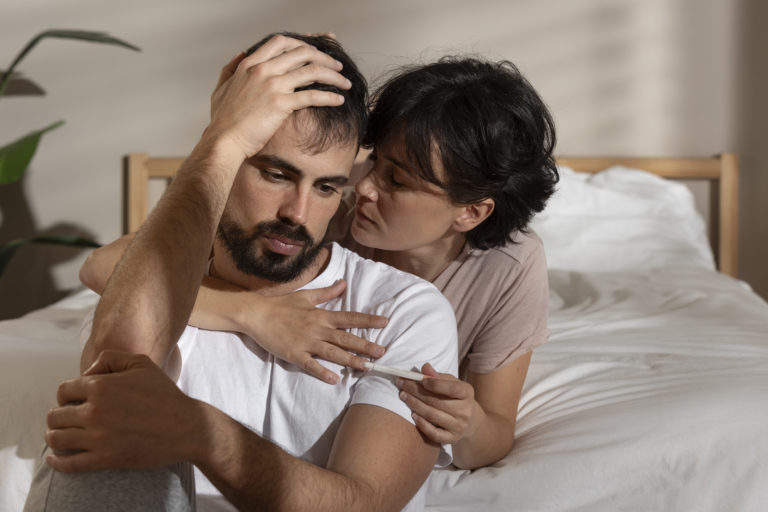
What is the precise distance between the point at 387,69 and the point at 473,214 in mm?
1436

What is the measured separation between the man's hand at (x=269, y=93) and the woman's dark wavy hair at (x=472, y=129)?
0.66 feet

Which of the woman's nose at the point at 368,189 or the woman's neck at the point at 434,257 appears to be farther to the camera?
the woman's neck at the point at 434,257

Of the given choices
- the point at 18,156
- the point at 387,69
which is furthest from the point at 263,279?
the point at 387,69

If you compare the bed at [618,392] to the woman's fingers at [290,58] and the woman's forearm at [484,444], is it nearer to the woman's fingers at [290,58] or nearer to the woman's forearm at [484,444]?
the woman's forearm at [484,444]

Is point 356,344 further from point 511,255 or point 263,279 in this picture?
point 511,255

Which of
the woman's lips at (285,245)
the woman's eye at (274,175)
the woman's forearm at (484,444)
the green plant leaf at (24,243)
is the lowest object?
the green plant leaf at (24,243)

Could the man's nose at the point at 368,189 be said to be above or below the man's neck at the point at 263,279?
→ above

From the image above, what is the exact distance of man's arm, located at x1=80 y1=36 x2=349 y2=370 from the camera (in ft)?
2.88

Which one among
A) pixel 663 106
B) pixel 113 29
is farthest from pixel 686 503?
pixel 113 29

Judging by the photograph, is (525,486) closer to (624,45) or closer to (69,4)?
(624,45)

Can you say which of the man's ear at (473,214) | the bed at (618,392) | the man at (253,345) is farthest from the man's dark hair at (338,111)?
the bed at (618,392)

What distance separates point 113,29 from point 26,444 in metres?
2.00

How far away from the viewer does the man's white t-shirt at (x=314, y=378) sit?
3.36ft

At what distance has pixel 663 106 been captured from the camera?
2.70 metres
